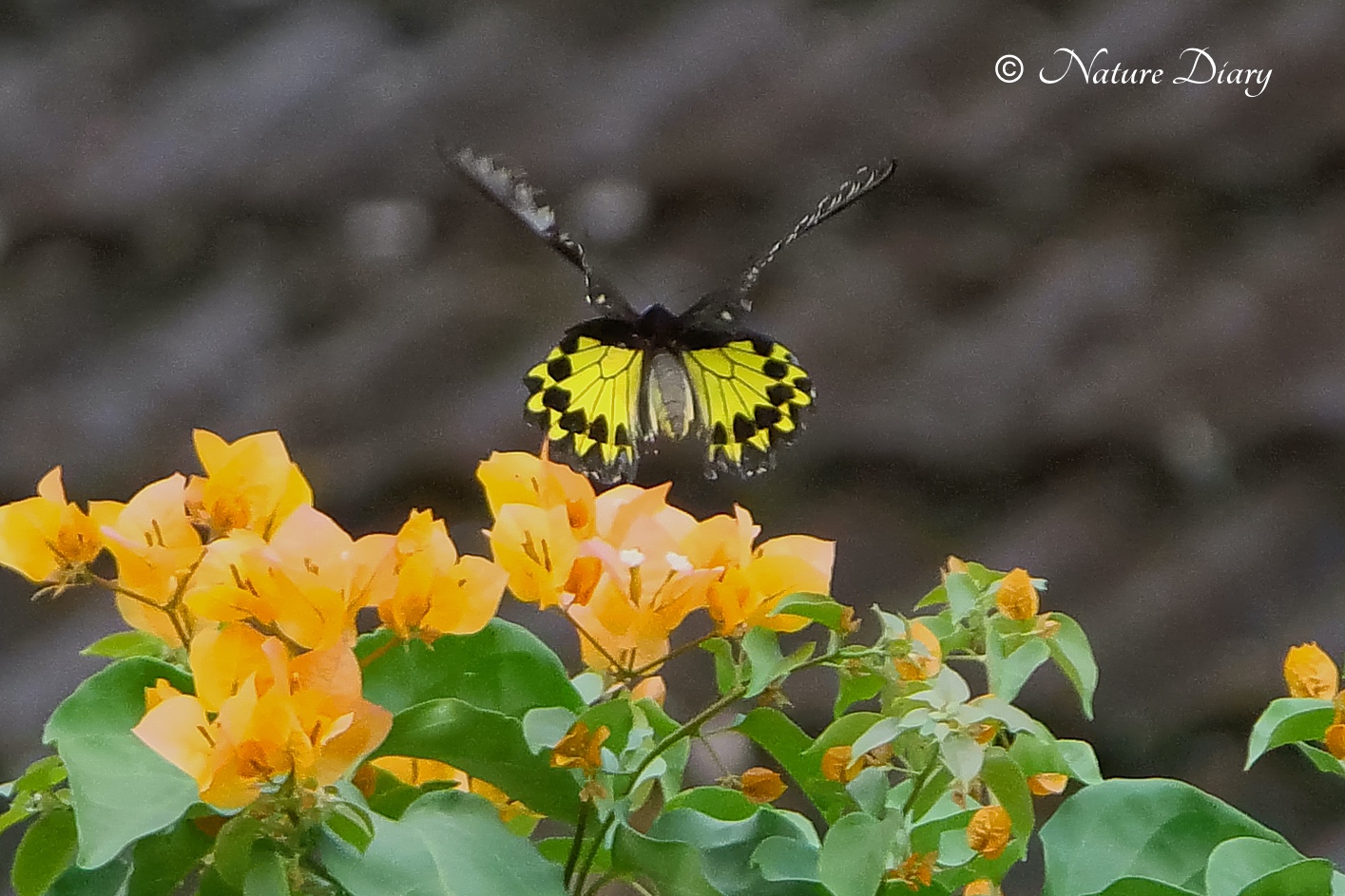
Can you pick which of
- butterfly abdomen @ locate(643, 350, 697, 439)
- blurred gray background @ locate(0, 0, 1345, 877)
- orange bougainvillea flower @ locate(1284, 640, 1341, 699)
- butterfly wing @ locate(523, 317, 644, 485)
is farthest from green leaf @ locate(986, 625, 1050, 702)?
blurred gray background @ locate(0, 0, 1345, 877)

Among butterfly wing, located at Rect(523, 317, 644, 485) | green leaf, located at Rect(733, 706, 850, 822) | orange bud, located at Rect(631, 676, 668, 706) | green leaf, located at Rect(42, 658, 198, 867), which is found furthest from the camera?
butterfly wing, located at Rect(523, 317, 644, 485)

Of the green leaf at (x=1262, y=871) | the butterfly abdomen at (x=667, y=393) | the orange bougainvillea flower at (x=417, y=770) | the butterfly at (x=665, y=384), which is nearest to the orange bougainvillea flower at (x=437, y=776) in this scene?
the orange bougainvillea flower at (x=417, y=770)

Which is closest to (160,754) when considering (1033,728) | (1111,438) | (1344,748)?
(1033,728)

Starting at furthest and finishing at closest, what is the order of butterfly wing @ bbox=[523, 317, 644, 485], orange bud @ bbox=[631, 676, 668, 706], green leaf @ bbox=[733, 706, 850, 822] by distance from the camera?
1. butterfly wing @ bbox=[523, 317, 644, 485]
2. orange bud @ bbox=[631, 676, 668, 706]
3. green leaf @ bbox=[733, 706, 850, 822]

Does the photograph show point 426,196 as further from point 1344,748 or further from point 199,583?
point 1344,748

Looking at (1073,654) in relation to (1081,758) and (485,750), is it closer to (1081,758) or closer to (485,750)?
(1081,758)

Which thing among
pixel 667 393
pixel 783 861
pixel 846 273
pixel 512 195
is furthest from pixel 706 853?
pixel 846 273

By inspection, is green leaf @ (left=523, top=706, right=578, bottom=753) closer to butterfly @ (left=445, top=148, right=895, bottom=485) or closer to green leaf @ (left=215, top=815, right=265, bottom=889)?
green leaf @ (left=215, top=815, right=265, bottom=889)
